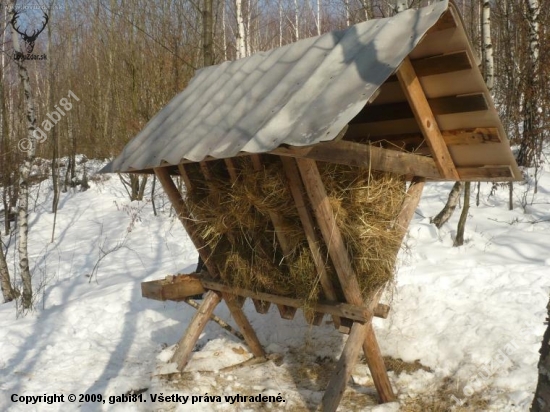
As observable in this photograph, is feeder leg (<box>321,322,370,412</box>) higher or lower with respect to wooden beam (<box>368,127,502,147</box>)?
lower

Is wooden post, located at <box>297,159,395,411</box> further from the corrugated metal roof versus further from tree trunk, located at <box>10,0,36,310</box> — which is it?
tree trunk, located at <box>10,0,36,310</box>

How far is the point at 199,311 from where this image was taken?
4395 mm

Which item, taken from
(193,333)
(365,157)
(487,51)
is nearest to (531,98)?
(487,51)

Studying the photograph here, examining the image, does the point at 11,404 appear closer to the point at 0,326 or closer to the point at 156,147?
the point at 0,326

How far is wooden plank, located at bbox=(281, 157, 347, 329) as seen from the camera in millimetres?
3158

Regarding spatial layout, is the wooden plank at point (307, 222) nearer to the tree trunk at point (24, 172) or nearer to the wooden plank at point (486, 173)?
the wooden plank at point (486, 173)

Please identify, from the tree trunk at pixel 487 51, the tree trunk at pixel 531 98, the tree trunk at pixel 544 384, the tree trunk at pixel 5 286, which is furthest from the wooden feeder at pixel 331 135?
the tree trunk at pixel 531 98

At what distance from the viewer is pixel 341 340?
15.7 ft

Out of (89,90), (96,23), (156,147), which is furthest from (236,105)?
(89,90)

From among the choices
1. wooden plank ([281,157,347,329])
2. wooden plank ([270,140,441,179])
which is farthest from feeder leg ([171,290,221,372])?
wooden plank ([270,140,441,179])

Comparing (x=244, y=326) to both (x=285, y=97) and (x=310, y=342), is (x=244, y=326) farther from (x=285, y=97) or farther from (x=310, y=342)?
(x=285, y=97)

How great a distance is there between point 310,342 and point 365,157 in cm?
239

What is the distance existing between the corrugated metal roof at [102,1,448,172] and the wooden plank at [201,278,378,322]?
4.13ft

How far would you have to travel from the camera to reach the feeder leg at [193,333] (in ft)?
14.1
